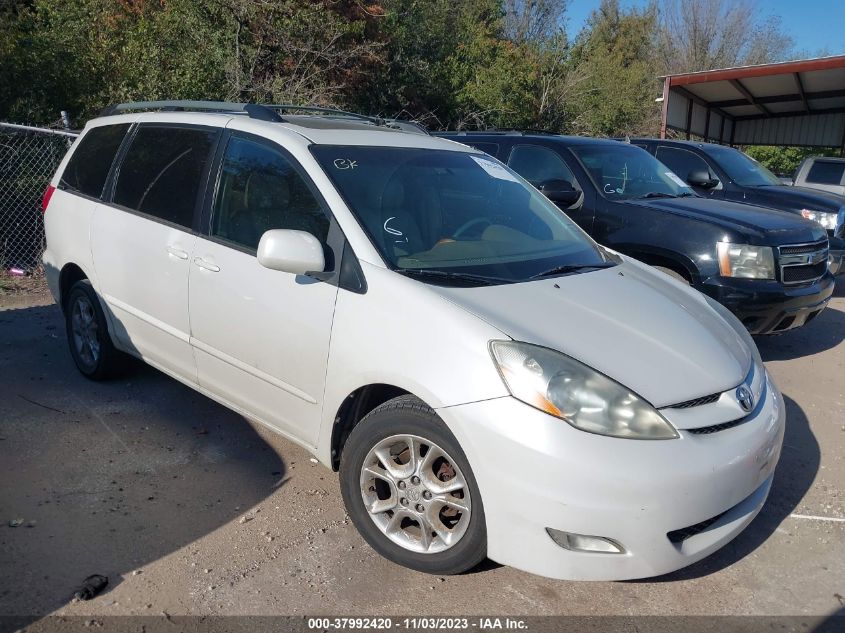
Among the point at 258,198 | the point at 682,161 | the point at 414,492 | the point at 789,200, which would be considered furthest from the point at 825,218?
the point at 414,492

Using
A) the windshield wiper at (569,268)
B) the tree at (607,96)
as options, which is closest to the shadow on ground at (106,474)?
the windshield wiper at (569,268)

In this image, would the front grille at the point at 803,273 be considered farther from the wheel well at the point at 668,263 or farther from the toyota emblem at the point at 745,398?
the toyota emblem at the point at 745,398

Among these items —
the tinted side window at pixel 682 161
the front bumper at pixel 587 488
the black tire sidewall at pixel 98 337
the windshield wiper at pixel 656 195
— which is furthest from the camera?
the tinted side window at pixel 682 161

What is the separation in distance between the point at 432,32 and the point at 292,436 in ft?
55.8

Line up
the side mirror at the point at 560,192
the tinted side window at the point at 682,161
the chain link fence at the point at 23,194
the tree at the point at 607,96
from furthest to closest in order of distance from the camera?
1. the tree at the point at 607,96
2. the tinted side window at the point at 682,161
3. the chain link fence at the point at 23,194
4. the side mirror at the point at 560,192

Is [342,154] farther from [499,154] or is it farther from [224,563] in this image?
[499,154]

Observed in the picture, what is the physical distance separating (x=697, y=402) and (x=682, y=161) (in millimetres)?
7403

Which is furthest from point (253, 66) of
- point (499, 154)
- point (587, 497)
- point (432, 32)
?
point (587, 497)

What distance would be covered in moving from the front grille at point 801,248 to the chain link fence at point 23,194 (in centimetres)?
733

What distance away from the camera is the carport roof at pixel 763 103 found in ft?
56.4

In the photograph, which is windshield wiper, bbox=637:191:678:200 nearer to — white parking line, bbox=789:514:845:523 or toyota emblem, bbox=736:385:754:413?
white parking line, bbox=789:514:845:523

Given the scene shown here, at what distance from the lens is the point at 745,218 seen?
625cm

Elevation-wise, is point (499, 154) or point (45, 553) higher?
point (499, 154)

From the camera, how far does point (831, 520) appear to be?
3.76 metres
